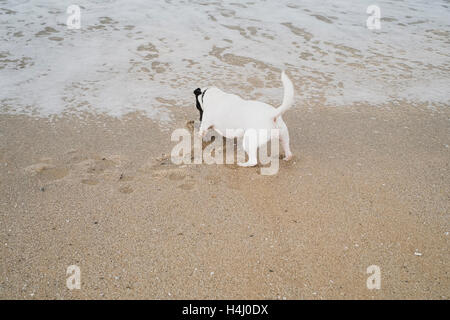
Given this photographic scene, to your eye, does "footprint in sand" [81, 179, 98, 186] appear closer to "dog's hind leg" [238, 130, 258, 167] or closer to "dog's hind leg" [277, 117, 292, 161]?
"dog's hind leg" [238, 130, 258, 167]

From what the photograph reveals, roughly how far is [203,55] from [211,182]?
3673mm

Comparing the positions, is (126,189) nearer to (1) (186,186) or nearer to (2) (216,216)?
(1) (186,186)

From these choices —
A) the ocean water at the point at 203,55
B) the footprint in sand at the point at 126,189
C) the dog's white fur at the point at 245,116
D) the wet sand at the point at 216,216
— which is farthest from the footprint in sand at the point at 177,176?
the ocean water at the point at 203,55

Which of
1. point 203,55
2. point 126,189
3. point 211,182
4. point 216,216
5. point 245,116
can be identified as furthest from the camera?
point 203,55

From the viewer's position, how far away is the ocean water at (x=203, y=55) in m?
4.81

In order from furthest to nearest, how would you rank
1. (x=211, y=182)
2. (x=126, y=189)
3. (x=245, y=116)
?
(x=245, y=116)
(x=211, y=182)
(x=126, y=189)

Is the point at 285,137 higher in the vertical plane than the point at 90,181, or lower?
Answer: higher

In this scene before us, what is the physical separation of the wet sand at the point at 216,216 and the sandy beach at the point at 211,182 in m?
0.01

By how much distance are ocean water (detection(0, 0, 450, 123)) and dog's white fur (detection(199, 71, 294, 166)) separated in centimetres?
91

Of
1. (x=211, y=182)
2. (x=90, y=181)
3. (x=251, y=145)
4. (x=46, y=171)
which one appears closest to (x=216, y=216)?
(x=211, y=182)

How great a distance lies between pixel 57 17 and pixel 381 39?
696 centimetres

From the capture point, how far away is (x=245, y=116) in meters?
3.27

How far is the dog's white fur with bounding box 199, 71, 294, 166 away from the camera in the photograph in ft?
10.1
